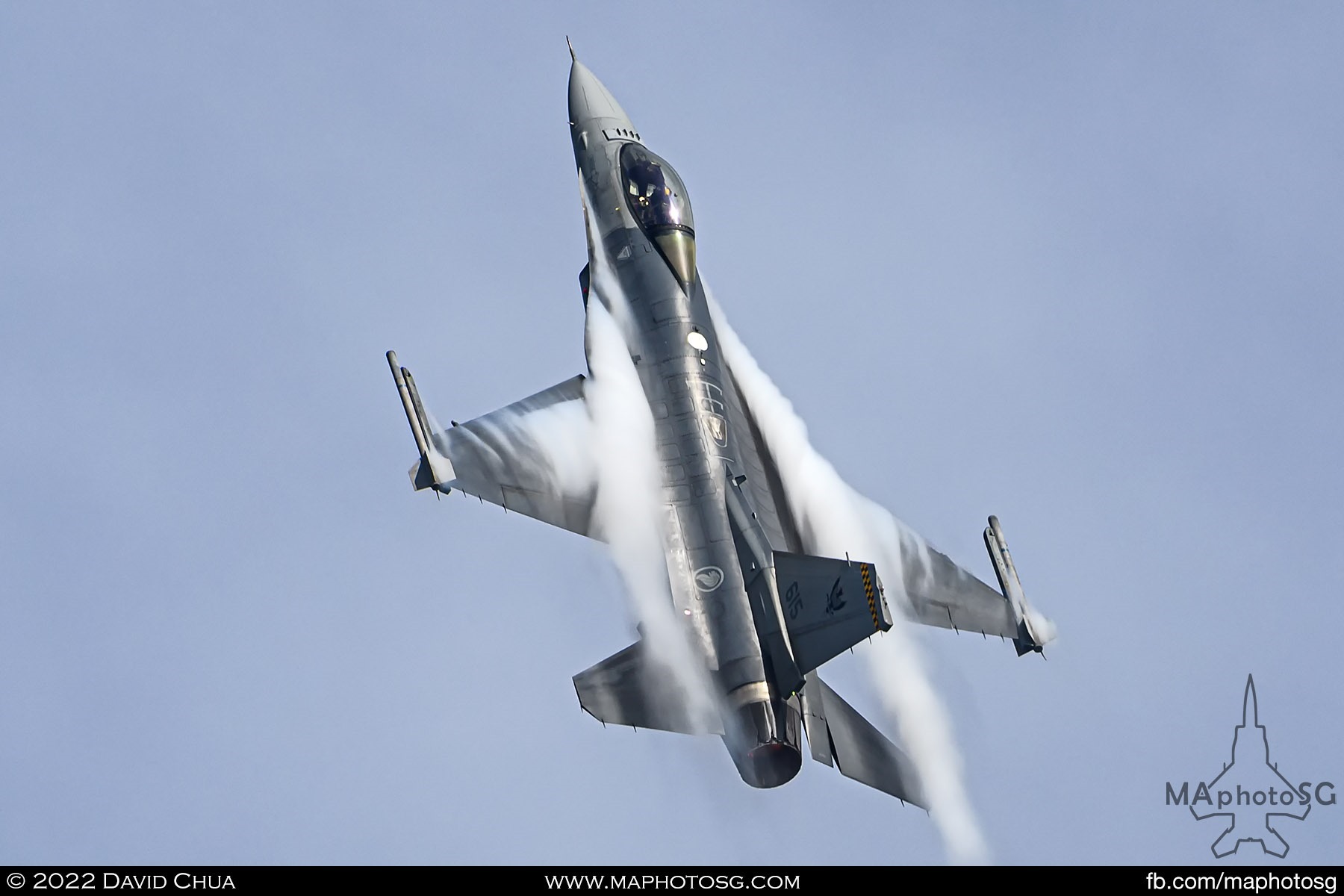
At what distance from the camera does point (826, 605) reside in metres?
35.9

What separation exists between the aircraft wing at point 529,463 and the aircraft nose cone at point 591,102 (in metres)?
9.45

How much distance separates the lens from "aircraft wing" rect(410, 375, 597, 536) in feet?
128

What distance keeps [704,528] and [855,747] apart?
5.37 meters

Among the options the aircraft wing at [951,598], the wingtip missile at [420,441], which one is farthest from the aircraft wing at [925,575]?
the wingtip missile at [420,441]

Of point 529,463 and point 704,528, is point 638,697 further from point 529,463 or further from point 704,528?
point 529,463

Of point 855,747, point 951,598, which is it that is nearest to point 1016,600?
point 951,598

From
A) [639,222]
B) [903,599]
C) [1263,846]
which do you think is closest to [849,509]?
[903,599]

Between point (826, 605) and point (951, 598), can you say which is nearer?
point (826, 605)

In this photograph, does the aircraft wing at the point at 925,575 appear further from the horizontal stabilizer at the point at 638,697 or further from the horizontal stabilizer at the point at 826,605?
the horizontal stabilizer at the point at 638,697
